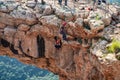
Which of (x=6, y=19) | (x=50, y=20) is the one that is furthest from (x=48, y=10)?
(x=6, y=19)

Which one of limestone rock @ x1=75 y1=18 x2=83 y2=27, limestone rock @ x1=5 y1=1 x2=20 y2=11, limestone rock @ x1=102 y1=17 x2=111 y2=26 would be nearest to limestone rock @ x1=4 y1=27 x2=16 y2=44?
limestone rock @ x1=5 y1=1 x2=20 y2=11

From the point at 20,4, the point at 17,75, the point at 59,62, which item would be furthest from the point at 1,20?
the point at 17,75

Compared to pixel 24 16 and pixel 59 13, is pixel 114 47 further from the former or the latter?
pixel 24 16

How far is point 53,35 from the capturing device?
27.8 meters

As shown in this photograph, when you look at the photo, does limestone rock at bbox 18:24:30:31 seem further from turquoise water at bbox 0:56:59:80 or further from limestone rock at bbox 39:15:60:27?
turquoise water at bbox 0:56:59:80

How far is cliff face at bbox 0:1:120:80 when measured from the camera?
25375mm

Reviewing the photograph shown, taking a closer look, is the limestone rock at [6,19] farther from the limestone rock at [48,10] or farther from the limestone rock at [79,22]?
the limestone rock at [79,22]

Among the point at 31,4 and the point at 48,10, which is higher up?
the point at 31,4

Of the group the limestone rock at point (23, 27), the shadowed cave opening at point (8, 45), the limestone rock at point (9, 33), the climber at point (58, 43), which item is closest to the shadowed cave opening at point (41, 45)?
the limestone rock at point (23, 27)

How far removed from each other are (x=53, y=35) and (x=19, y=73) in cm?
4772

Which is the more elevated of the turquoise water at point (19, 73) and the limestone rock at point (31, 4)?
the limestone rock at point (31, 4)

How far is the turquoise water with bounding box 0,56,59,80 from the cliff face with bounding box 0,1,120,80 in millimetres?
41972

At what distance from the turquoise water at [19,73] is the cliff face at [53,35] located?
138 feet

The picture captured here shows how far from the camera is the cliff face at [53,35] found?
25375mm
